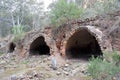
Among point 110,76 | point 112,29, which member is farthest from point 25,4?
point 110,76

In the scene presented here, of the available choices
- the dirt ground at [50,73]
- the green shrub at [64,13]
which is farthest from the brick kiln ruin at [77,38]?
the dirt ground at [50,73]

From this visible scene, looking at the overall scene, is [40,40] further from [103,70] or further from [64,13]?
[103,70]

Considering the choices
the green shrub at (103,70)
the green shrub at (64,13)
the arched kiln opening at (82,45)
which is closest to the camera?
the green shrub at (103,70)

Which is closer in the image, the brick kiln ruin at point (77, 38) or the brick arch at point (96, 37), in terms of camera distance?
the brick arch at point (96, 37)

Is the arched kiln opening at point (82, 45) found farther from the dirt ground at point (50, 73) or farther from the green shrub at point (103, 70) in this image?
the green shrub at point (103, 70)

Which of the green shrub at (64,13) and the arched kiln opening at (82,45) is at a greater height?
the green shrub at (64,13)

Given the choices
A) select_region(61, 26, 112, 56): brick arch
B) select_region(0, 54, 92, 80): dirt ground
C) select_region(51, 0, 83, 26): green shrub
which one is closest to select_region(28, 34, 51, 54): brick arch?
select_region(51, 0, 83, 26): green shrub

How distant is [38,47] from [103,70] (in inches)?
374

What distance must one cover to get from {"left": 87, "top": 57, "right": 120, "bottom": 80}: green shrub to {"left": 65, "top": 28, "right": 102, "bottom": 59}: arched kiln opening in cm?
455

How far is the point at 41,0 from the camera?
33469 mm

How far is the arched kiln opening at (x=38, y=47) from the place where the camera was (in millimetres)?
15131

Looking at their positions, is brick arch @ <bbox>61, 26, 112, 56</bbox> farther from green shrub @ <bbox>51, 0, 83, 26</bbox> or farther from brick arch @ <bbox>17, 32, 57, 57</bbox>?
brick arch @ <bbox>17, 32, 57, 57</bbox>

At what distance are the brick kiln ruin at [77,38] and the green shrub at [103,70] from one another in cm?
302

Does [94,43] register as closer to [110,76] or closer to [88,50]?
[88,50]
